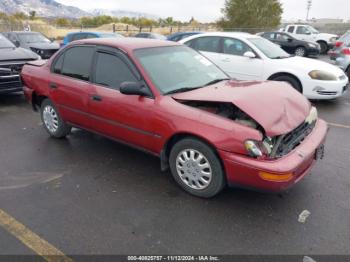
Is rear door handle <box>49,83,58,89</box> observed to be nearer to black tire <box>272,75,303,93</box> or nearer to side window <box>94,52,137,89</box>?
side window <box>94,52,137,89</box>

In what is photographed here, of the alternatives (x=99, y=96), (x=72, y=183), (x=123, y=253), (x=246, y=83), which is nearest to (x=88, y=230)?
(x=123, y=253)

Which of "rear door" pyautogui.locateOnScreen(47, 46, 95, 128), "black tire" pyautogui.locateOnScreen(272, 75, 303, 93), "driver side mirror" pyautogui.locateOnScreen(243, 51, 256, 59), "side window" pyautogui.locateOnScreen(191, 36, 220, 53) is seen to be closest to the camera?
"rear door" pyautogui.locateOnScreen(47, 46, 95, 128)

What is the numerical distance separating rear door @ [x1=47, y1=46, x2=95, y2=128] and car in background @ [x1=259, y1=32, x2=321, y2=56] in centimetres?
1486

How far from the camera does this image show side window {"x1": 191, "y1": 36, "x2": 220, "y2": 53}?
7.89 metres

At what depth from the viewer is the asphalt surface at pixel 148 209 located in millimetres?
2656

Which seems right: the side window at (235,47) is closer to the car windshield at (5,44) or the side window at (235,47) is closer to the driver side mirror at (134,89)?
the driver side mirror at (134,89)

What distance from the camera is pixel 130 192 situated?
11.3 feet

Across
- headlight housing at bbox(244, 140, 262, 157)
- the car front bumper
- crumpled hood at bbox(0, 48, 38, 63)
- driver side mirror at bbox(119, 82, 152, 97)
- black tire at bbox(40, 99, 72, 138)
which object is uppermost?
driver side mirror at bbox(119, 82, 152, 97)

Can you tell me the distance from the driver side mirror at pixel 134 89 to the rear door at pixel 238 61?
4.50 metres

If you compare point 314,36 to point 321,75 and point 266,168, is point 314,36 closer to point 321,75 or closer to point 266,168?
point 321,75

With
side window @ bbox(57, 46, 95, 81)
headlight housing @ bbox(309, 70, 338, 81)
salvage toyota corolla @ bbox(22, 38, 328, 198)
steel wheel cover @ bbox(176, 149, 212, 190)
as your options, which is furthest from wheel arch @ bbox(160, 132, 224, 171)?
headlight housing @ bbox(309, 70, 338, 81)

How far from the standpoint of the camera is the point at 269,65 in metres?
7.05

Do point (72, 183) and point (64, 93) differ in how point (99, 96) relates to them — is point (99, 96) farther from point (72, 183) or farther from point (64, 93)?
point (72, 183)

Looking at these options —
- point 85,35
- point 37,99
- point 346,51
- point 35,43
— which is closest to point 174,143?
point 37,99
